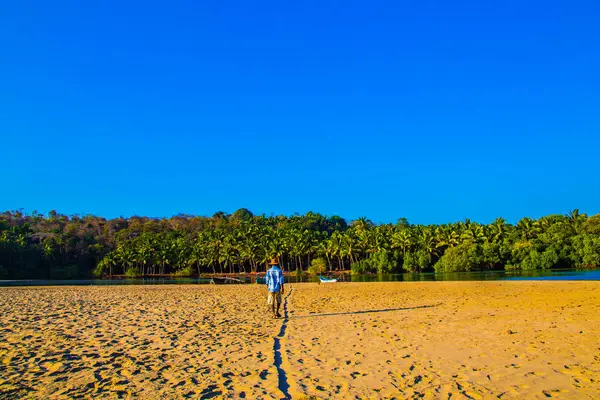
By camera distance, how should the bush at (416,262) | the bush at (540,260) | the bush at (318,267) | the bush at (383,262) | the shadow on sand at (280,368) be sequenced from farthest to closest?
1. the bush at (318,267)
2. the bush at (383,262)
3. the bush at (416,262)
4. the bush at (540,260)
5. the shadow on sand at (280,368)

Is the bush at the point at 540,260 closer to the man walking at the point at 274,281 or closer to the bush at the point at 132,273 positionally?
the man walking at the point at 274,281

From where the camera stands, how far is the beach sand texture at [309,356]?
717 cm

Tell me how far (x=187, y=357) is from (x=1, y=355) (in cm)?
412

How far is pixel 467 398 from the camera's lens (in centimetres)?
658

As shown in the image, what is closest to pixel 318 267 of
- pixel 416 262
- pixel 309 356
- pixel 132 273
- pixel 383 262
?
pixel 383 262

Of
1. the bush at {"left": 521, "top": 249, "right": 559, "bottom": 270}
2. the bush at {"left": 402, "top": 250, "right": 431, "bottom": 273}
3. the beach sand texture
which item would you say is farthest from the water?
the beach sand texture

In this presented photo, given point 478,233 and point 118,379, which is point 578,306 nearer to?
point 118,379

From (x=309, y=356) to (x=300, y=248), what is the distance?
95.2 metres

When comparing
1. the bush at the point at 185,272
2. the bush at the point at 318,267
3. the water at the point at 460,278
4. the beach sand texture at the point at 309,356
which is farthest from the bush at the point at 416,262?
the beach sand texture at the point at 309,356

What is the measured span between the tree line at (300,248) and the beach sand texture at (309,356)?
72167mm

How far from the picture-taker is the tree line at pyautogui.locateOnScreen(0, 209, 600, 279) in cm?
8200

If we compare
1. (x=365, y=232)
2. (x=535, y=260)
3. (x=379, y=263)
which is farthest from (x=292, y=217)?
(x=535, y=260)

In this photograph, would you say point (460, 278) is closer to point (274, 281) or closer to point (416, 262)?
point (416, 262)

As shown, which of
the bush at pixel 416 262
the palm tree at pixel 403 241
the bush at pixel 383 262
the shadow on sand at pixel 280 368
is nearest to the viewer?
the shadow on sand at pixel 280 368
